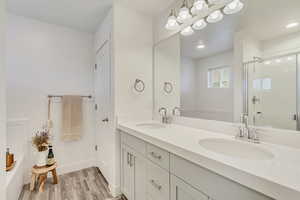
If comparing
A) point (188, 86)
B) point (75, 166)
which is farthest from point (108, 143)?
point (188, 86)

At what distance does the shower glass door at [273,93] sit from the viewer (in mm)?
946

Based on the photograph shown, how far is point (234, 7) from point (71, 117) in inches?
98.9

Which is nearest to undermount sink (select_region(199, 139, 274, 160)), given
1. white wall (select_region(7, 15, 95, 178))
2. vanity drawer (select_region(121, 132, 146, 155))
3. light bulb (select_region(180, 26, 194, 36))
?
vanity drawer (select_region(121, 132, 146, 155))

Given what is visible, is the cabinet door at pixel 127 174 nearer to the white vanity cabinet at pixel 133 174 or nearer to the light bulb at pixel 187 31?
the white vanity cabinet at pixel 133 174

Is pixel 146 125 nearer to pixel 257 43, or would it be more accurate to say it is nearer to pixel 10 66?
pixel 257 43

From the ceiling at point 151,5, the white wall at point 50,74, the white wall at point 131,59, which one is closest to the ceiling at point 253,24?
the ceiling at point 151,5

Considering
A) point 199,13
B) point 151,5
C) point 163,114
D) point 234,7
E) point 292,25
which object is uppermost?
point 151,5

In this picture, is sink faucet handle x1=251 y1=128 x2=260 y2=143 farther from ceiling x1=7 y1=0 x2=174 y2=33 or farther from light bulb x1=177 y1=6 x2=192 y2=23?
ceiling x1=7 y1=0 x2=174 y2=33

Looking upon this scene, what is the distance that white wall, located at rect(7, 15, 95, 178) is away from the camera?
203 centimetres

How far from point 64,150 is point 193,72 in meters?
2.30

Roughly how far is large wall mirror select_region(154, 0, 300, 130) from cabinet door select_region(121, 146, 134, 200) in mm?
800

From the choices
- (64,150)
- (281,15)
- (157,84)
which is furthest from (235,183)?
(64,150)

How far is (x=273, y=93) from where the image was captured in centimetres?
103

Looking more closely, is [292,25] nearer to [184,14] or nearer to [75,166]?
[184,14]
